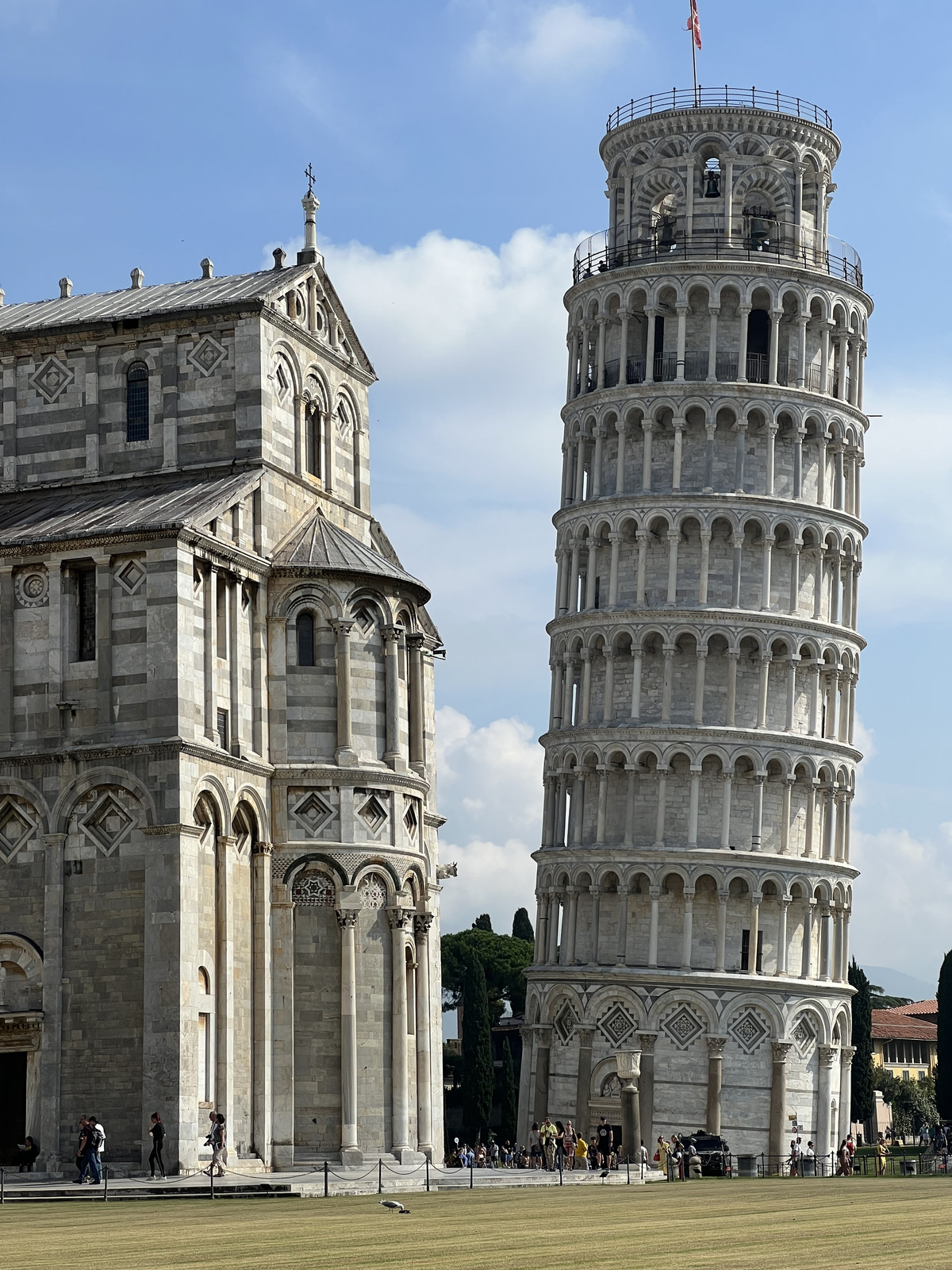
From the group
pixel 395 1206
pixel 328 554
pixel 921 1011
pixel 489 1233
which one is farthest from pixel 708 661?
pixel 921 1011

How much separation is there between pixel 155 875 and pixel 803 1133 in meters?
45.2

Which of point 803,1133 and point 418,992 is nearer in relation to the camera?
point 418,992

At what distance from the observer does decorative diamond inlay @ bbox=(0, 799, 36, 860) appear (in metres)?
47.6

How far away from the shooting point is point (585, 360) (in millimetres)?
91188

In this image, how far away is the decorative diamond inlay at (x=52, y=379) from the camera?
178 ft

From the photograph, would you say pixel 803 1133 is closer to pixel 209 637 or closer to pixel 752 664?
pixel 752 664

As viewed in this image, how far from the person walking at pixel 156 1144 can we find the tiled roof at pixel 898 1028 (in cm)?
10209

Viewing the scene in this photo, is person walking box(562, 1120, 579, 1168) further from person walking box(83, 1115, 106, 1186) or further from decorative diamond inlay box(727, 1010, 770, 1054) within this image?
person walking box(83, 1115, 106, 1186)

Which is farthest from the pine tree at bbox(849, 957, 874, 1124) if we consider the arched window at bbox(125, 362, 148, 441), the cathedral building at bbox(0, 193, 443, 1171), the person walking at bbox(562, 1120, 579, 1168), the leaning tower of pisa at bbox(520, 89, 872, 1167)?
the arched window at bbox(125, 362, 148, 441)

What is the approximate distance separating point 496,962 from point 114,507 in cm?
7932

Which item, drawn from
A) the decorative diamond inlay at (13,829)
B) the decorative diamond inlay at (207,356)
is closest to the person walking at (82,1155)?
the decorative diamond inlay at (13,829)

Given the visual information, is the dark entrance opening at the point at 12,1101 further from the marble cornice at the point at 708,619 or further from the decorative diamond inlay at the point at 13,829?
the marble cornice at the point at 708,619

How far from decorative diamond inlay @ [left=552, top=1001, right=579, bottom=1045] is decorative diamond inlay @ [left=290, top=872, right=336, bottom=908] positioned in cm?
3756

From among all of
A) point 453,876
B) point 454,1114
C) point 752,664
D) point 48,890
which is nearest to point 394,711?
point 48,890
